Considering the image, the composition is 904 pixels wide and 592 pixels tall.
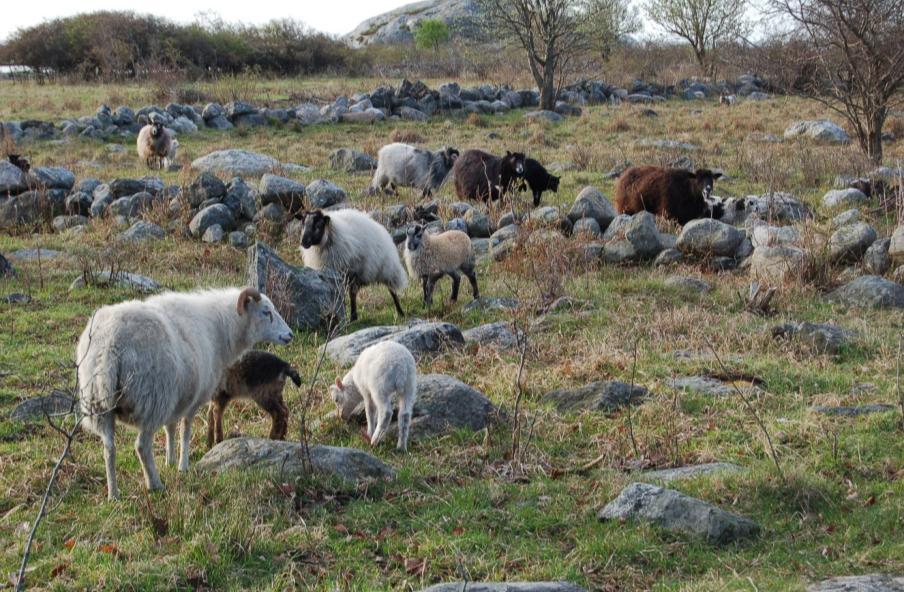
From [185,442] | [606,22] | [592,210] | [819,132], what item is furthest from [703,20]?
[185,442]

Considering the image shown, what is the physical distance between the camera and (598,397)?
8.08m

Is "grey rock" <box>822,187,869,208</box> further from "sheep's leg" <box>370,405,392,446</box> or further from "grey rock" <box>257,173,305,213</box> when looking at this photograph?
"sheep's leg" <box>370,405,392,446</box>

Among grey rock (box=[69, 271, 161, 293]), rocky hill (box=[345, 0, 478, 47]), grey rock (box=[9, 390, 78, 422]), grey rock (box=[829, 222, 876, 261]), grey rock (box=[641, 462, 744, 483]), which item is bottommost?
grey rock (box=[641, 462, 744, 483])

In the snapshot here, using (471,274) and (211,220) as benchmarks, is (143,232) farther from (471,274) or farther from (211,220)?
(471,274)

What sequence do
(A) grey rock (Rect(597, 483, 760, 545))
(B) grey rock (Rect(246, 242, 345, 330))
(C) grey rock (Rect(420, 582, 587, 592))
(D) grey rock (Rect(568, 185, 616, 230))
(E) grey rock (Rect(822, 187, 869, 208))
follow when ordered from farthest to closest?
(E) grey rock (Rect(822, 187, 869, 208)) < (D) grey rock (Rect(568, 185, 616, 230)) < (B) grey rock (Rect(246, 242, 345, 330)) < (A) grey rock (Rect(597, 483, 760, 545)) < (C) grey rock (Rect(420, 582, 587, 592))

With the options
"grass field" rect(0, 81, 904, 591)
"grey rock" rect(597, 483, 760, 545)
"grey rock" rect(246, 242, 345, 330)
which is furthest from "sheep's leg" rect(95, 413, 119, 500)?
"grey rock" rect(246, 242, 345, 330)

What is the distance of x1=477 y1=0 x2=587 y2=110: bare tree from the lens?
3091 centimetres

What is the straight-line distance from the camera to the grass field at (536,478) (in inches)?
208

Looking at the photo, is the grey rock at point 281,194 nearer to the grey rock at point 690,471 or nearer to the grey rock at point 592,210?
the grey rock at point 592,210

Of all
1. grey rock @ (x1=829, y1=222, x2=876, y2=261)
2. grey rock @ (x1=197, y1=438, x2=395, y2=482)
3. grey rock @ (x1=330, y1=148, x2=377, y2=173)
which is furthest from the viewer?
grey rock @ (x1=330, y1=148, x2=377, y2=173)

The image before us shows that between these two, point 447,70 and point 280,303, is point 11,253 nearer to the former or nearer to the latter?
point 280,303

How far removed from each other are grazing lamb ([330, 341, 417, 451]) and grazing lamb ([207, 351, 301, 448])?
1.98ft

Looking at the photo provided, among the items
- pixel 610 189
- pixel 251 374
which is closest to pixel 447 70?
pixel 610 189

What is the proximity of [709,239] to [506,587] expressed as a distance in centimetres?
1023
